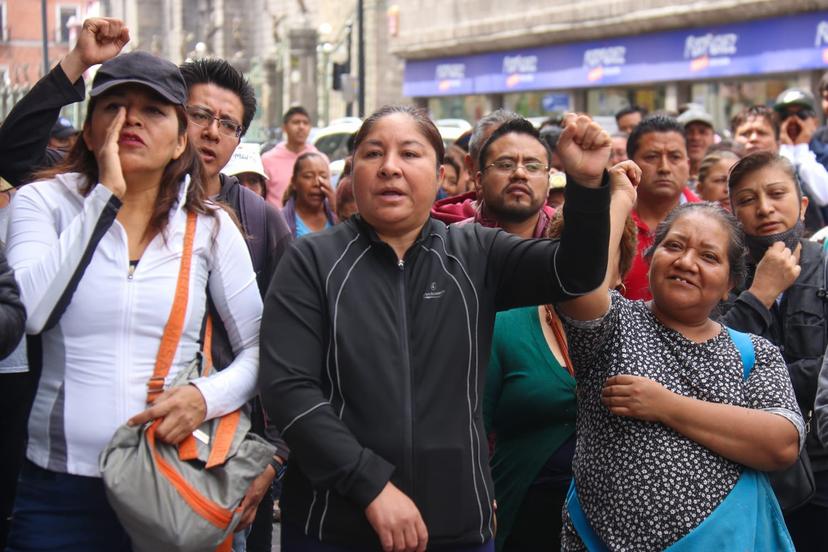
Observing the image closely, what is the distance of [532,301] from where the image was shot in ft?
11.1

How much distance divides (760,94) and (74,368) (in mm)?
24110

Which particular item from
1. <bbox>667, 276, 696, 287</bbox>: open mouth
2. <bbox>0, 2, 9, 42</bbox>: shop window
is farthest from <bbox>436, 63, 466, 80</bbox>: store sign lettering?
<bbox>0, 2, 9, 42</bbox>: shop window

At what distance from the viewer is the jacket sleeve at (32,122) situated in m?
3.96

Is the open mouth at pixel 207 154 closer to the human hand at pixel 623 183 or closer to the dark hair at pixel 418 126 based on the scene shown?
the dark hair at pixel 418 126

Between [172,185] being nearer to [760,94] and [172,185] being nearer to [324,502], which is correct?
[324,502]

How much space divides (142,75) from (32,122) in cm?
77

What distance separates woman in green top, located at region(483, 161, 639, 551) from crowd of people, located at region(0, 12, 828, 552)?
0.10 meters

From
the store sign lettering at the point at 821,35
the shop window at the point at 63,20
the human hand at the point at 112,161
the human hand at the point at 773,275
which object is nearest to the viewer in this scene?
the human hand at the point at 112,161

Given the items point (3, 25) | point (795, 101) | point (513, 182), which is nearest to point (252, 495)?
point (513, 182)

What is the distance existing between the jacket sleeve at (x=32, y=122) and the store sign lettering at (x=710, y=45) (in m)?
23.3

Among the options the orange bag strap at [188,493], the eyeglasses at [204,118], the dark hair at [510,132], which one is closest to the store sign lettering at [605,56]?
the dark hair at [510,132]

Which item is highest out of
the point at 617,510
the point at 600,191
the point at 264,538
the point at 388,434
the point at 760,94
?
the point at 760,94

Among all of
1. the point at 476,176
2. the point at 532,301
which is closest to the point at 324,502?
the point at 532,301

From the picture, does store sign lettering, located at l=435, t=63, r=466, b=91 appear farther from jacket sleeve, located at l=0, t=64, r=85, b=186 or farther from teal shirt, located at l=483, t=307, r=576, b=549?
jacket sleeve, located at l=0, t=64, r=85, b=186
